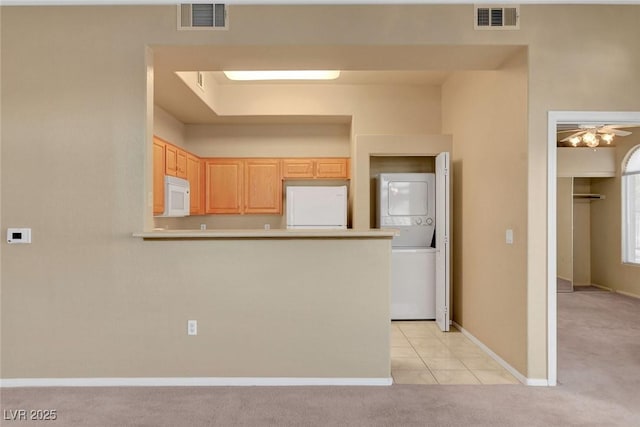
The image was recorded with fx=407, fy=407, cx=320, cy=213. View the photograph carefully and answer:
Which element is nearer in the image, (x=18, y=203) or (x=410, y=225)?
(x=18, y=203)

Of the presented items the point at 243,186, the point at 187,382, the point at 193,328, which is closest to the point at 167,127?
the point at 243,186

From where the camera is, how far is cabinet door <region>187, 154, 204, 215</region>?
5137 millimetres

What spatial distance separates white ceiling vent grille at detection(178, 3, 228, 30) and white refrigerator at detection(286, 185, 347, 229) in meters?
2.60

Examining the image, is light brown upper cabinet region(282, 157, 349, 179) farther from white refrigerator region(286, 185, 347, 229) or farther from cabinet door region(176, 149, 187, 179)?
cabinet door region(176, 149, 187, 179)

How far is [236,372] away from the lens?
3.04 m

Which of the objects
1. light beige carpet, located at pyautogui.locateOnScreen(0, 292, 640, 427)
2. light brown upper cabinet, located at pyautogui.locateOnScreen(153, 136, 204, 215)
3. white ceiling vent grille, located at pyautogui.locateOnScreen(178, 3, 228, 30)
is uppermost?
white ceiling vent grille, located at pyautogui.locateOnScreen(178, 3, 228, 30)

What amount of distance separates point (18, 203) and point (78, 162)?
533mm

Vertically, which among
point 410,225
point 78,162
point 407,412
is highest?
point 78,162

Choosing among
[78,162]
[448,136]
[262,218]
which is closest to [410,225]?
[448,136]

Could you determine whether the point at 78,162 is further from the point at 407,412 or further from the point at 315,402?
the point at 407,412

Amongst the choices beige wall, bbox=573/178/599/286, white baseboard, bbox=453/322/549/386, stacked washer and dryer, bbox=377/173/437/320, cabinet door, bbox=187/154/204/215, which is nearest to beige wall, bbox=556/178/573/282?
beige wall, bbox=573/178/599/286

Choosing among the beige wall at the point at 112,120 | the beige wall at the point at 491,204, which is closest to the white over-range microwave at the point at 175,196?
the beige wall at the point at 112,120

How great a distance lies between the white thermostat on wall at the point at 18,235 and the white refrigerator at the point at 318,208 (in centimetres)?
289

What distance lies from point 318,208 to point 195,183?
5.43 feet
